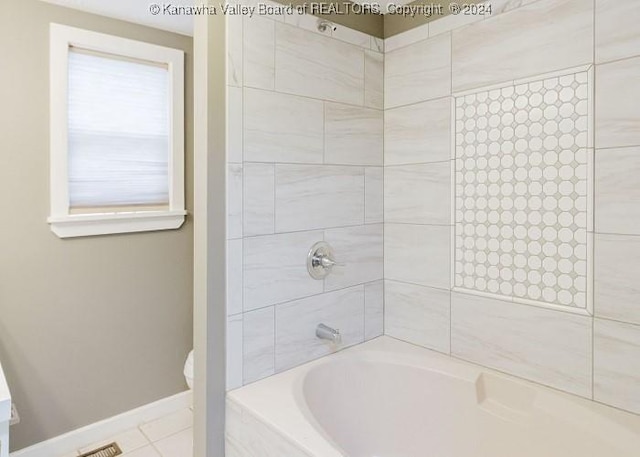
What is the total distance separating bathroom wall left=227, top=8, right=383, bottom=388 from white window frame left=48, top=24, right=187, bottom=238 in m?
1.15

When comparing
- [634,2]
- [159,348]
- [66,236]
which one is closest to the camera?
[634,2]

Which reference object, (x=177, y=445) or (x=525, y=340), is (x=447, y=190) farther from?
(x=177, y=445)

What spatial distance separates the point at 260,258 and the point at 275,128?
0.53m

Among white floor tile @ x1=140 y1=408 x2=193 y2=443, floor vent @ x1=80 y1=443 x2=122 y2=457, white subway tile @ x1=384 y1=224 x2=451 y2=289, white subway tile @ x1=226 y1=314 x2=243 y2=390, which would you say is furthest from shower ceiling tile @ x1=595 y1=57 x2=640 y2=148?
floor vent @ x1=80 y1=443 x2=122 y2=457

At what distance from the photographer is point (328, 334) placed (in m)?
1.77

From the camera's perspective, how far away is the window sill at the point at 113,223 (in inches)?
85.0

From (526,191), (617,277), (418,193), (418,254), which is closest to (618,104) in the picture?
(526,191)

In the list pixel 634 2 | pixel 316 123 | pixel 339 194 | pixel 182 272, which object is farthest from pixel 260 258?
pixel 634 2

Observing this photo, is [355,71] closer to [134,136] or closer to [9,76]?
[134,136]

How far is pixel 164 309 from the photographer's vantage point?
2.57m

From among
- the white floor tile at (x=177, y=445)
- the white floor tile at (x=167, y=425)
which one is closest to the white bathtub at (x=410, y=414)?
the white floor tile at (x=177, y=445)

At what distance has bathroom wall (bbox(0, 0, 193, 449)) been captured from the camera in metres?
2.02

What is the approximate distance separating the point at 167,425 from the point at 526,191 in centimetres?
238

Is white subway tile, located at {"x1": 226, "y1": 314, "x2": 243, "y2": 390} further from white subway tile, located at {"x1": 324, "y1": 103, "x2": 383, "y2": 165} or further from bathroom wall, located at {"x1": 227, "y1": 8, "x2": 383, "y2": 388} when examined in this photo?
white subway tile, located at {"x1": 324, "y1": 103, "x2": 383, "y2": 165}
